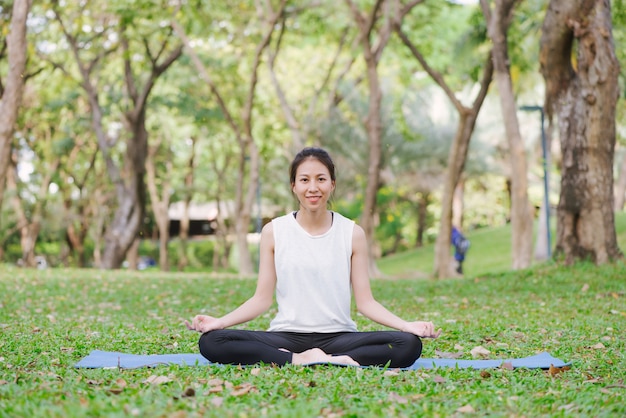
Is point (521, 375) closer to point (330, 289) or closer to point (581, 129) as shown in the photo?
point (330, 289)

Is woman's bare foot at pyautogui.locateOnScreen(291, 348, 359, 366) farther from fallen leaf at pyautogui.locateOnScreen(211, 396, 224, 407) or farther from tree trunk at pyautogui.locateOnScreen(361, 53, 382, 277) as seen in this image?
tree trunk at pyautogui.locateOnScreen(361, 53, 382, 277)

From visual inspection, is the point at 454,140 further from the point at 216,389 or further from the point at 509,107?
the point at 216,389

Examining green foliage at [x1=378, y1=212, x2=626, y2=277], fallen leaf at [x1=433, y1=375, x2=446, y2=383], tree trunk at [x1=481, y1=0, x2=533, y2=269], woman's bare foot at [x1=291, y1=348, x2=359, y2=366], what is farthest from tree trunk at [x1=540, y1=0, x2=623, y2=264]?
green foliage at [x1=378, y1=212, x2=626, y2=277]

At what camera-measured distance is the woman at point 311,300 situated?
578 cm

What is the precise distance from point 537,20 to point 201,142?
1643 centimetres

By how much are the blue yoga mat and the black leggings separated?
0.41 feet

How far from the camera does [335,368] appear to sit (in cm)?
559

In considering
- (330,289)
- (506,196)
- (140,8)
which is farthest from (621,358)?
(506,196)

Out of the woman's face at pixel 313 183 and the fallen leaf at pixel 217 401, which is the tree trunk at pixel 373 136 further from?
the fallen leaf at pixel 217 401

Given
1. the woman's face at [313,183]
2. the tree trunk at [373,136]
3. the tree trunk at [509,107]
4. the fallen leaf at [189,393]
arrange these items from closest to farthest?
1. the fallen leaf at [189,393]
2. the woman's face at [313,183]
3. the tree trunk at [509,107]
4. the tree trunk at [373,136]

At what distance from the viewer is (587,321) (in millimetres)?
9047

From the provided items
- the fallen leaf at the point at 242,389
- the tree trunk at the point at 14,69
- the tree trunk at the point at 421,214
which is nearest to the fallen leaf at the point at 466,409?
the fallen leaf at the point at 242,389

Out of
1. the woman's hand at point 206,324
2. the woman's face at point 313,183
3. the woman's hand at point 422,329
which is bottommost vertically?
the woman's hand at point 422,329

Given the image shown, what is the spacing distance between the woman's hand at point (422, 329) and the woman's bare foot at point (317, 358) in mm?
412
